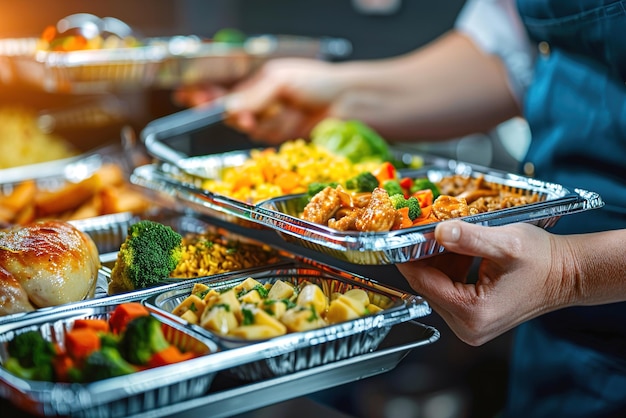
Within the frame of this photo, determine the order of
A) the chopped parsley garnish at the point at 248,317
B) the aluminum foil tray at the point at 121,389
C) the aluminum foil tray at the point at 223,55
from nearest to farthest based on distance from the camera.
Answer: the aluminum foil tray at the point at 121,389 < the chopped parsley garnish at the point at 248,317 < the aluminum foil tray at the point at 223,55

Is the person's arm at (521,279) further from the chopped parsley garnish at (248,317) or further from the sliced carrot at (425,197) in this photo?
the chopped parsley garnish at (248,317)

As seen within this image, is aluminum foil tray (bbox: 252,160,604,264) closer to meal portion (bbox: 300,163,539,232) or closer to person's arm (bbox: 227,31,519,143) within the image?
meal portion (bbox: 300,163,539,232)

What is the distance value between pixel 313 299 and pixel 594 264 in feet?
A: 2.02

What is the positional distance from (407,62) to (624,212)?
1.29 meters

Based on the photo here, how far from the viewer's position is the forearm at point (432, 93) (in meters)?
2.82

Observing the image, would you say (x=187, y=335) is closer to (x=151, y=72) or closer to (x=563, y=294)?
(x=563, y=294)

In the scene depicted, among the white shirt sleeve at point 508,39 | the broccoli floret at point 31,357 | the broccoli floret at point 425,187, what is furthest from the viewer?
the white shirt sleeve at point 508,39

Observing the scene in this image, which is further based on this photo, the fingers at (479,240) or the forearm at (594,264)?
the forearm at (594,264)

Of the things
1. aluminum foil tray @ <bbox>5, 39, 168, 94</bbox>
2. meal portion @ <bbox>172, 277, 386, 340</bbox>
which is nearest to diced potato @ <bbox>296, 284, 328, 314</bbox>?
meal portion @ <bbox>172, 277, 386, 340</bbox>

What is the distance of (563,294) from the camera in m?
1.62

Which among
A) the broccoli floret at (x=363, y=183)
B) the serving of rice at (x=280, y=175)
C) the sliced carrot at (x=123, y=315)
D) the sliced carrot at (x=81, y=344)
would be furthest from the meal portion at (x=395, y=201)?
the sliced carrot at (x=81, y=344)

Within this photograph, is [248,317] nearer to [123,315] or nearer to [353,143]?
[123,315]

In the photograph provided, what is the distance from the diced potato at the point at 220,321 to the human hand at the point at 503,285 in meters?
0.43

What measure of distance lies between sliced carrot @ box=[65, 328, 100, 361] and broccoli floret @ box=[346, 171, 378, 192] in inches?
29.6
